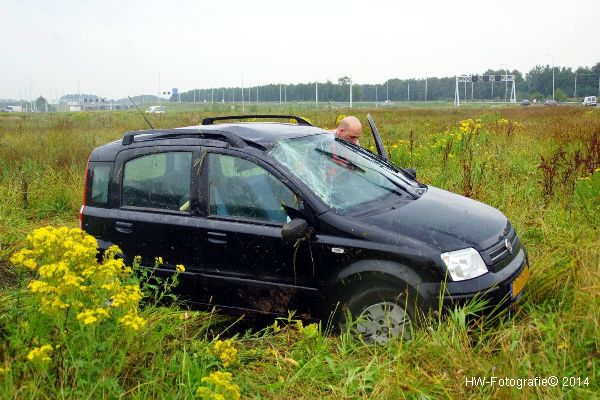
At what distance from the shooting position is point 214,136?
14.6 feet

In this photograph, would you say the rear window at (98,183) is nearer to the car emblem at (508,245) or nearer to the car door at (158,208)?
the car door at (158,208)

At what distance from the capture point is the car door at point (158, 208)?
4.36m

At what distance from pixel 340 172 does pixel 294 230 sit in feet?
3.03

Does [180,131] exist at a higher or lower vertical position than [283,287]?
higher

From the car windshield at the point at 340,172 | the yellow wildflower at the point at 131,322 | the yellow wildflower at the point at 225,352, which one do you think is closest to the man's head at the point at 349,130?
A: the car windshield at the point at 340,172

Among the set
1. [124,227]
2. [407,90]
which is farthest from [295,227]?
[407,90]

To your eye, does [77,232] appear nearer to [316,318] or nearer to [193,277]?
[193,277]

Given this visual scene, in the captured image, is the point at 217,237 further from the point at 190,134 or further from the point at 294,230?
the point at 190,134

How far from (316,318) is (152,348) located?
1141 mm

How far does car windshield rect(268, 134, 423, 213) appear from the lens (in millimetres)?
4145

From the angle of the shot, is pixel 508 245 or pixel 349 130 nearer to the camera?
pixel 508 245

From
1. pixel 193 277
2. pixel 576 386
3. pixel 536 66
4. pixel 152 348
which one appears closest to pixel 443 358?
pixel 576 386

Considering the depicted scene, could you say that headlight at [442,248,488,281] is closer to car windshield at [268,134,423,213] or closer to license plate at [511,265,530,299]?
license plate at [511,265,530,299]

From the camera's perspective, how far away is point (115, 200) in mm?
4719
